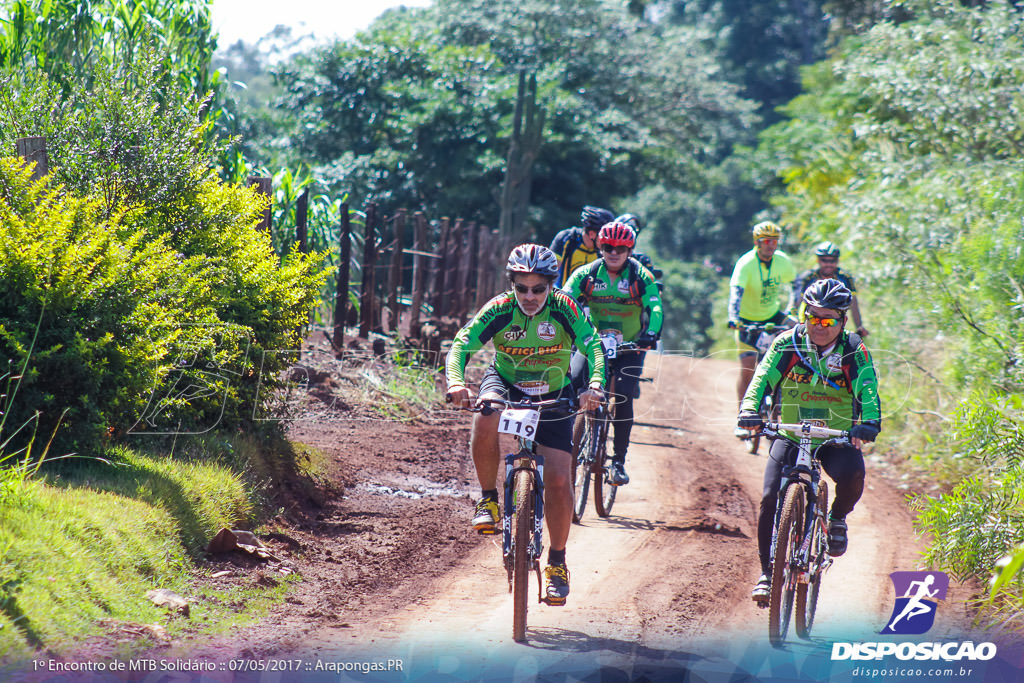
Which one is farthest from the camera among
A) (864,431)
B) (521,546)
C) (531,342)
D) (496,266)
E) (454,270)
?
(496,266)

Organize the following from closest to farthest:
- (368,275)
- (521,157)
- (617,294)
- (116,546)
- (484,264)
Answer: (116,546) < (617,294) < (368,275) < (484,264) < (521,157)

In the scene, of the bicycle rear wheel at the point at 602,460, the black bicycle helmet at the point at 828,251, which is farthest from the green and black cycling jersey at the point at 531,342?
the black bicycle helmet at the point at 828,251

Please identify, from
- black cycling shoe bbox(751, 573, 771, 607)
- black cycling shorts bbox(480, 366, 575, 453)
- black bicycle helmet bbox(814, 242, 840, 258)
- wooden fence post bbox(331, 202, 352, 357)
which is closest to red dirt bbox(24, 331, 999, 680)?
black cycling shoe bbox(751, 573, 771, 607)

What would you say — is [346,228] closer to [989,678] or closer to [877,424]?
[877,424]

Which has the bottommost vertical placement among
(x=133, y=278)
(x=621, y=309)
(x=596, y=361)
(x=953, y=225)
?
(x=596, y=361)

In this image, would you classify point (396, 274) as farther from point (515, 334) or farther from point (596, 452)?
point (515, 334)

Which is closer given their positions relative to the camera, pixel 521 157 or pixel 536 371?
pixel 536 371

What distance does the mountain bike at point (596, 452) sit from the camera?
8.95 meters

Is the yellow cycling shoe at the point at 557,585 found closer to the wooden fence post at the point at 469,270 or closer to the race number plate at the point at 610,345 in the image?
the race number plate at the point at 610,345

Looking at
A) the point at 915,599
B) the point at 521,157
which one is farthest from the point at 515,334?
the point at 521,157

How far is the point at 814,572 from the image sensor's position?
21.4ft

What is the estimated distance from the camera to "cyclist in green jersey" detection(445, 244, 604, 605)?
6.25 meters

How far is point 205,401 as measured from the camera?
7859 mm

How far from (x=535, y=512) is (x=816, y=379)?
2040mm
